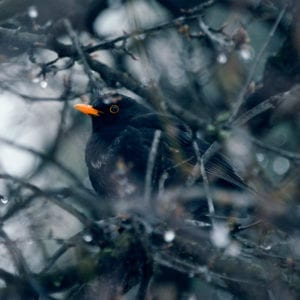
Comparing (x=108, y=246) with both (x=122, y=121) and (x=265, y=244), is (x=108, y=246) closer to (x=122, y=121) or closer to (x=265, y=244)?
(x=265, y=244)

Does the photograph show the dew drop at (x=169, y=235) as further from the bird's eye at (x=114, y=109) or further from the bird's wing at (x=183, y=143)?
the bird's eye at (x=114, y=109)

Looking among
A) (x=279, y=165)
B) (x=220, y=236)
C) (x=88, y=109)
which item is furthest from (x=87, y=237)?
(x=279, y=165)

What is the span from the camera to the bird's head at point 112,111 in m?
6.66

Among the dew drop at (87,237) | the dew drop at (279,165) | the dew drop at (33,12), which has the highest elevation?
the dew drop at (33,12)

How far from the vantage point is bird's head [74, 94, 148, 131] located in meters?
6.66

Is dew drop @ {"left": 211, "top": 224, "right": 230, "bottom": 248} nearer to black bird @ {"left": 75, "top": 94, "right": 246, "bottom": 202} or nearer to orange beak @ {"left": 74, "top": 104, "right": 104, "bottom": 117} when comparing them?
black bird @ {"left": 75, "top": 94, "right": 246, "bottom": 202}

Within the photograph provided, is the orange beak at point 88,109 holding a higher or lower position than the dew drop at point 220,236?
higher

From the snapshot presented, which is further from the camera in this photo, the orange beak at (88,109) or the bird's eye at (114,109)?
the bird's eye at (114,109)

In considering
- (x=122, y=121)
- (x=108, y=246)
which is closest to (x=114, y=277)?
(x=108, y=246)

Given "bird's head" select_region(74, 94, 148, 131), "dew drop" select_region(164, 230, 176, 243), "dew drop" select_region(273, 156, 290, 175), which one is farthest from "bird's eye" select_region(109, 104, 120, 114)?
"dew drop" select_region(164, 230, 176, 243)

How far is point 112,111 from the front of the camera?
6.87 metres

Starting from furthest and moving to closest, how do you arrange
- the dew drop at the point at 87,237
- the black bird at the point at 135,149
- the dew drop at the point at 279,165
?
the dew drop at the point at 279,165
the black bird at the point at 135,149
the dew drop at the point at 87,237

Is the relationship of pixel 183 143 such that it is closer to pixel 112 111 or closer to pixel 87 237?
pixel 112 111

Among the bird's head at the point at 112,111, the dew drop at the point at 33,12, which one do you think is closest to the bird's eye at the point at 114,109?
the bird's head at the point at 112,111
